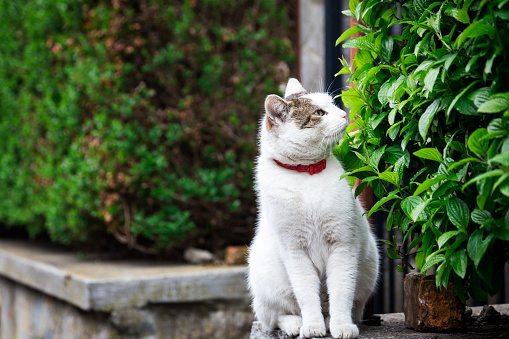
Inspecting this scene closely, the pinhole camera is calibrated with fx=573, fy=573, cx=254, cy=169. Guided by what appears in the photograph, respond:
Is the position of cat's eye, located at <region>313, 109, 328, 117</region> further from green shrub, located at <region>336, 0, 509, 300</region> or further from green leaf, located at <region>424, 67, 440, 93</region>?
green leaf, located at <region>424, 67, 440, 93</region>

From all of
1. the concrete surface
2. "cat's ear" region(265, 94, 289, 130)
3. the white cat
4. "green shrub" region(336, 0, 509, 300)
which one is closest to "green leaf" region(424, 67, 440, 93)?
"green shrub" region(336, 0, 509, 300)

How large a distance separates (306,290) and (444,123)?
2.53 ft

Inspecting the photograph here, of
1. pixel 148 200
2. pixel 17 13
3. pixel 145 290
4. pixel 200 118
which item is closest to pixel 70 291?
pixel 145 290

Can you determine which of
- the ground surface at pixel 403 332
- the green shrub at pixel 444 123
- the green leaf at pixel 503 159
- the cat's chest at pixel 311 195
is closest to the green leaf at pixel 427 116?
the green shrub at pixel 444 123

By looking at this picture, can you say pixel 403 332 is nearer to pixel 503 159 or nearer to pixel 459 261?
pixel 459 261

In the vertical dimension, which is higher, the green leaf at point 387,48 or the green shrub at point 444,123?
the green leaf at point 387,48

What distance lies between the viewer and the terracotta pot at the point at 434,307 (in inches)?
82.0

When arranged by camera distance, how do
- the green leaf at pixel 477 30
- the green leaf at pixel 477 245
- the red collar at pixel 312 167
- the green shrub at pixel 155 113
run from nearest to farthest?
the green leaf at pixel 477 30, the green leaf at pixel 477 245, the red collar at pixel 312 167, the green shrub at pixel 155 113

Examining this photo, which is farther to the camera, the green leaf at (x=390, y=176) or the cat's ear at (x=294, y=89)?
the cat's ear at (x=294, y=89)

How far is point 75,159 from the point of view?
4387mm

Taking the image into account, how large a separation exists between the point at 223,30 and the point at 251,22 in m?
0.29

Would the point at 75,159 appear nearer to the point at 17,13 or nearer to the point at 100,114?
the point at 100,114

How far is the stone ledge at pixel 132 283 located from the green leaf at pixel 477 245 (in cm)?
254

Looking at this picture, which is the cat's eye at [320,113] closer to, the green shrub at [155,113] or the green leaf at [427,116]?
the green leaf at [427,116]
